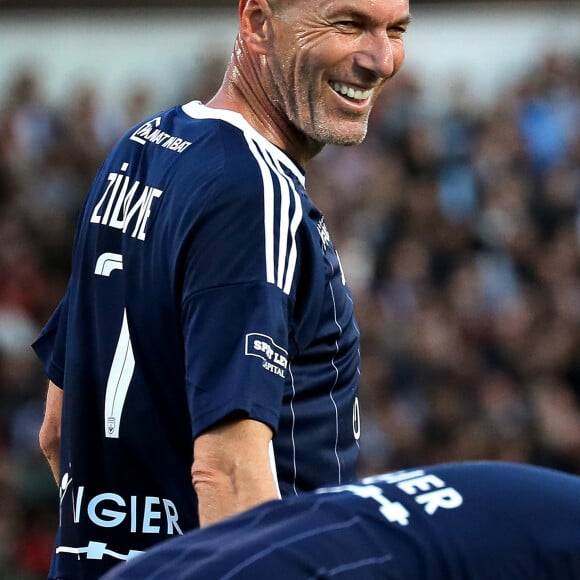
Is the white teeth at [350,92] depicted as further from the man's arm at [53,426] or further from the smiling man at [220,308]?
the man's arm at [53,426]

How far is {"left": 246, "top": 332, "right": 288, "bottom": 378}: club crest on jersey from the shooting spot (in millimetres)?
2598

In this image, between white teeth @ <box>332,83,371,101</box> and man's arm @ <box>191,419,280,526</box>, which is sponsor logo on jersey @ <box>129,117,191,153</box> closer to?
white teeth @ <box>332,83,371,101</box>

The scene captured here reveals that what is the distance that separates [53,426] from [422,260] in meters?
6.85

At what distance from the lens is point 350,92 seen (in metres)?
3.11

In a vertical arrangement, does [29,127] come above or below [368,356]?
above

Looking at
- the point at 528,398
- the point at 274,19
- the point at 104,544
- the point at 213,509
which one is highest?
the point at 274,19

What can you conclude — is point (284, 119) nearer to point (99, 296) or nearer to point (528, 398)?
point (99, 296)

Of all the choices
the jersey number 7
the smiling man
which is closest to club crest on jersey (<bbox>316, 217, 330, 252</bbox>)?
the smiling man

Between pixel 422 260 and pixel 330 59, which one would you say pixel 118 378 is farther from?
pixel 422 260

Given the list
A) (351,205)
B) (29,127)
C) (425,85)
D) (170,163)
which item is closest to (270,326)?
(170,163)

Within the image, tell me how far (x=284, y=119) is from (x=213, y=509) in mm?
1009

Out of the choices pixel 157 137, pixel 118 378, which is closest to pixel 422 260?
pixel 157 137

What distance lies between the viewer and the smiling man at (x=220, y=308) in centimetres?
261

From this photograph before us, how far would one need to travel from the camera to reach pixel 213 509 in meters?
2.56
